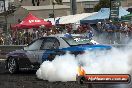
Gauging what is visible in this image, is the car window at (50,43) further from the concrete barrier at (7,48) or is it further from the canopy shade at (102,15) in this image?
the canopy shade at (102,15)

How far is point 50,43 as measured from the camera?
13.5 m

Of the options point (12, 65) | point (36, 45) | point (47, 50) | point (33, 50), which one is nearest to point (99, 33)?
point (12, 65)

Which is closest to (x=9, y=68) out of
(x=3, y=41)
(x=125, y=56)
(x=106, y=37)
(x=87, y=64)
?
(x=87, y=64)

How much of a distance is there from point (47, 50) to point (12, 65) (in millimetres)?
1946

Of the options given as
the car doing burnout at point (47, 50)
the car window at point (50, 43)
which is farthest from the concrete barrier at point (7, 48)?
the car window at point (50, 43)

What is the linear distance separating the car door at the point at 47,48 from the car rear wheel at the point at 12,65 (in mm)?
1338

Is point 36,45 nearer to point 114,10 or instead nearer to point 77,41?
point 77,41

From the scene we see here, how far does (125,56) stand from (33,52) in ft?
13.6

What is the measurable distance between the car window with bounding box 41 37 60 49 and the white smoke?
884 millimetres

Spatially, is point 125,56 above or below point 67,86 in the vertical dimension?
above

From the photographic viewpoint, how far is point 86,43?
1294cm

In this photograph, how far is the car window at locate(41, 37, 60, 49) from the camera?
520 inches

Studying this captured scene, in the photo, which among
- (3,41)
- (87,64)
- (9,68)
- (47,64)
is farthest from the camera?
(3,41)

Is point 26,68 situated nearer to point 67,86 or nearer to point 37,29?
point 67,86
